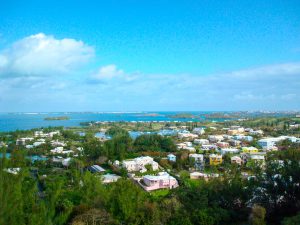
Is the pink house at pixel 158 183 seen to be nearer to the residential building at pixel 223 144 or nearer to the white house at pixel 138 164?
the white house at pixel 138 164

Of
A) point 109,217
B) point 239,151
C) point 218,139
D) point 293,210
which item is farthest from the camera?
point 218,139

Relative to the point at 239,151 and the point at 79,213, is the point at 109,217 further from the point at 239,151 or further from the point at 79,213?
the point at 239,151

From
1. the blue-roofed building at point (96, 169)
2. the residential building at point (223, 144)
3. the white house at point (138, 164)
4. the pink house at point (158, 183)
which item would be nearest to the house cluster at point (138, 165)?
the white house at point (138, 164)

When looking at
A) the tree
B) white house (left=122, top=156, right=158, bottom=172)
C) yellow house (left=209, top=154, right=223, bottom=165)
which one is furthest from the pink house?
the tree

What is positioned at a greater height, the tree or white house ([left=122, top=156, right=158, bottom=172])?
the tree

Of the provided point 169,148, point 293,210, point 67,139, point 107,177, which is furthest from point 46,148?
point 293,210

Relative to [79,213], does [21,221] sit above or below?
above

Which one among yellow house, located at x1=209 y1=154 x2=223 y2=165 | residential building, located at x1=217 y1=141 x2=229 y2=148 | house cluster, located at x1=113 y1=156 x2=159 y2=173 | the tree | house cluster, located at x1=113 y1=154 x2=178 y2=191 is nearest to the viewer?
the tree

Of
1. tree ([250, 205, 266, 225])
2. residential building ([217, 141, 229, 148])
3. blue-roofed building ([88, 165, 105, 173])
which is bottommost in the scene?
blue-roofed building ([88, 165, 105, 173])

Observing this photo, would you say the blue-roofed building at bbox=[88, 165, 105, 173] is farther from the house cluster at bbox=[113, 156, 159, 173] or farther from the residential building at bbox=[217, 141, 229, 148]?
the residential building at bbox=[217, 141, 229, 148]

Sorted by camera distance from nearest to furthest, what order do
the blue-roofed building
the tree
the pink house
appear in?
the tree, the pink house, the blue-roofed building

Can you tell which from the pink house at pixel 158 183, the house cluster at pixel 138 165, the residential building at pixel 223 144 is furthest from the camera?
the residential building at pixel 223 144
